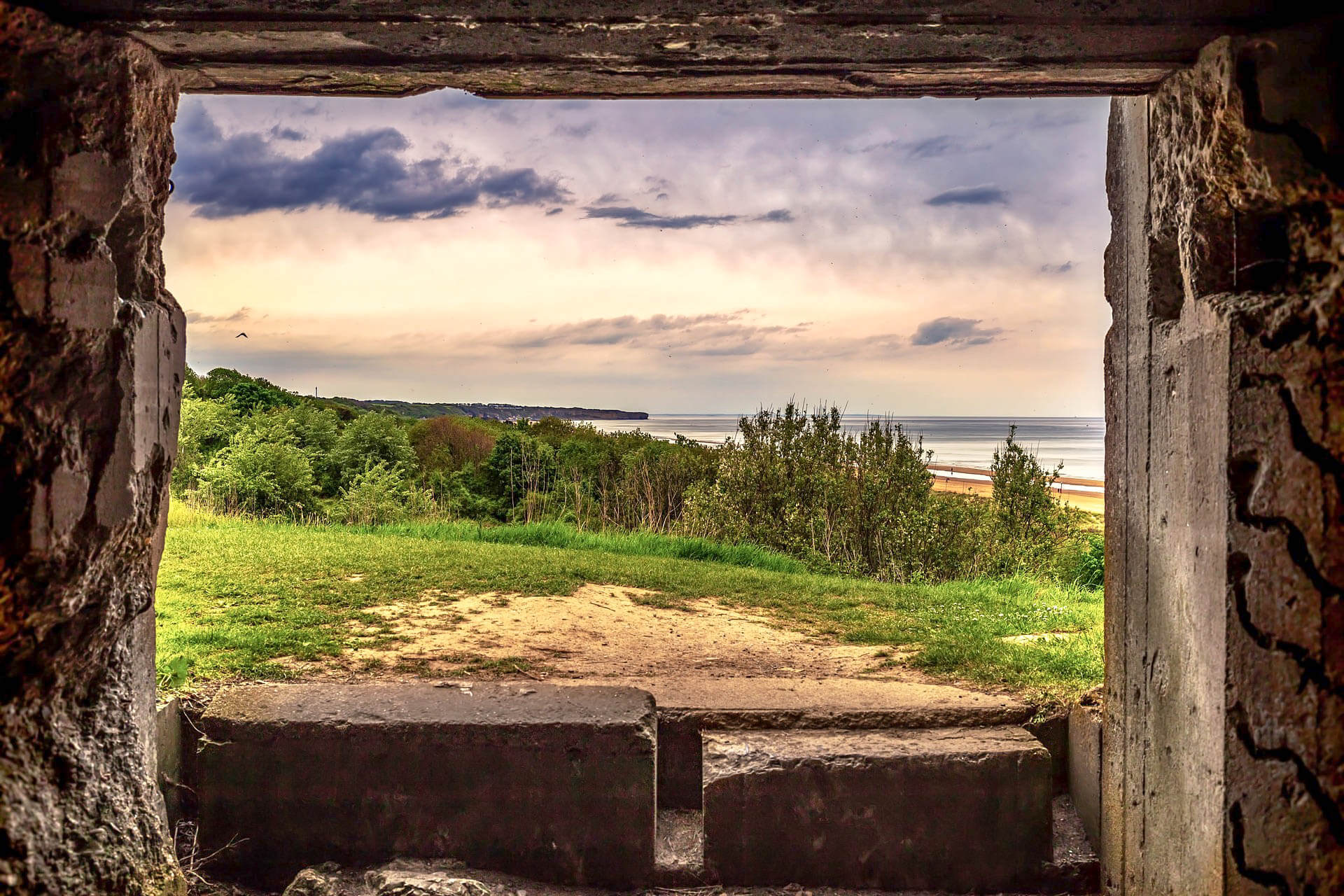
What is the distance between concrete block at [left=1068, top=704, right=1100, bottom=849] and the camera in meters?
3.25

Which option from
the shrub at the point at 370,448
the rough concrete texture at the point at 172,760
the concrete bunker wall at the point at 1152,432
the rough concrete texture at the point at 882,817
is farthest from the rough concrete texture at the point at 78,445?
the shrub at the point at 370,448

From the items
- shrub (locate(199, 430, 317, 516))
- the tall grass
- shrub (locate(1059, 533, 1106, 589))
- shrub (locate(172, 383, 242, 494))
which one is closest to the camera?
the tall grass

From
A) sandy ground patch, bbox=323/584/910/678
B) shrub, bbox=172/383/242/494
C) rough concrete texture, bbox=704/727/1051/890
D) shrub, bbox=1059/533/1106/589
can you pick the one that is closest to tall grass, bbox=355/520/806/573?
sandy ground patch, bbox=323/584/910/678

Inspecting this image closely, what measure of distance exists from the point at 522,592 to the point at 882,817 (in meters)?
3.67

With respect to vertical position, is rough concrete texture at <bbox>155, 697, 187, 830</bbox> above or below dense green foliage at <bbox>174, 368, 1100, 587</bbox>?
below

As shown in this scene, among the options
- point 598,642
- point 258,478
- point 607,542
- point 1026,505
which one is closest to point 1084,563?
point 1026,505

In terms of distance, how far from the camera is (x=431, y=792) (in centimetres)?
316

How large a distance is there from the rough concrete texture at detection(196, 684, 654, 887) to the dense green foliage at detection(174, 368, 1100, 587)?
572 cm

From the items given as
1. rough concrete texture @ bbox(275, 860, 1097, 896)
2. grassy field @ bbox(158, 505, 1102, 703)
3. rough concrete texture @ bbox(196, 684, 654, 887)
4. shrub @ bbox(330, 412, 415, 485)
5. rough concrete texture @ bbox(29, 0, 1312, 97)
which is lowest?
rough concrete texture @ bbox(275, 860, 1097, 896)

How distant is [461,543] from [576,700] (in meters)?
5.27

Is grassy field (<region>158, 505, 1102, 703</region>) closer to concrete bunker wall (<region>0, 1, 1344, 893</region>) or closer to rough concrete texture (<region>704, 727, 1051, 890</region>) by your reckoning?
rough concrete texture (<region>704, 727, 1051, 890</region>)

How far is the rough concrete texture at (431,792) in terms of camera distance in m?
3.15

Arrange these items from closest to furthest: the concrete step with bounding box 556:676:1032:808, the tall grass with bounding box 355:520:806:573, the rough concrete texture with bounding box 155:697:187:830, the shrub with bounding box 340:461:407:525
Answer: the rough concrete texture with bounding box 155:697:187:830 → the concrete step with bounding box 556:676:1032:808 → the tall grass with bounding box 355:520:806:573 → the shrub with bounding box 340:461:407:525

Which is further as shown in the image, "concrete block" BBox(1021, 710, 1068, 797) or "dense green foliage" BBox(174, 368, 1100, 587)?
"dense green foliage" BBox(174, 368, 1100, 587)
